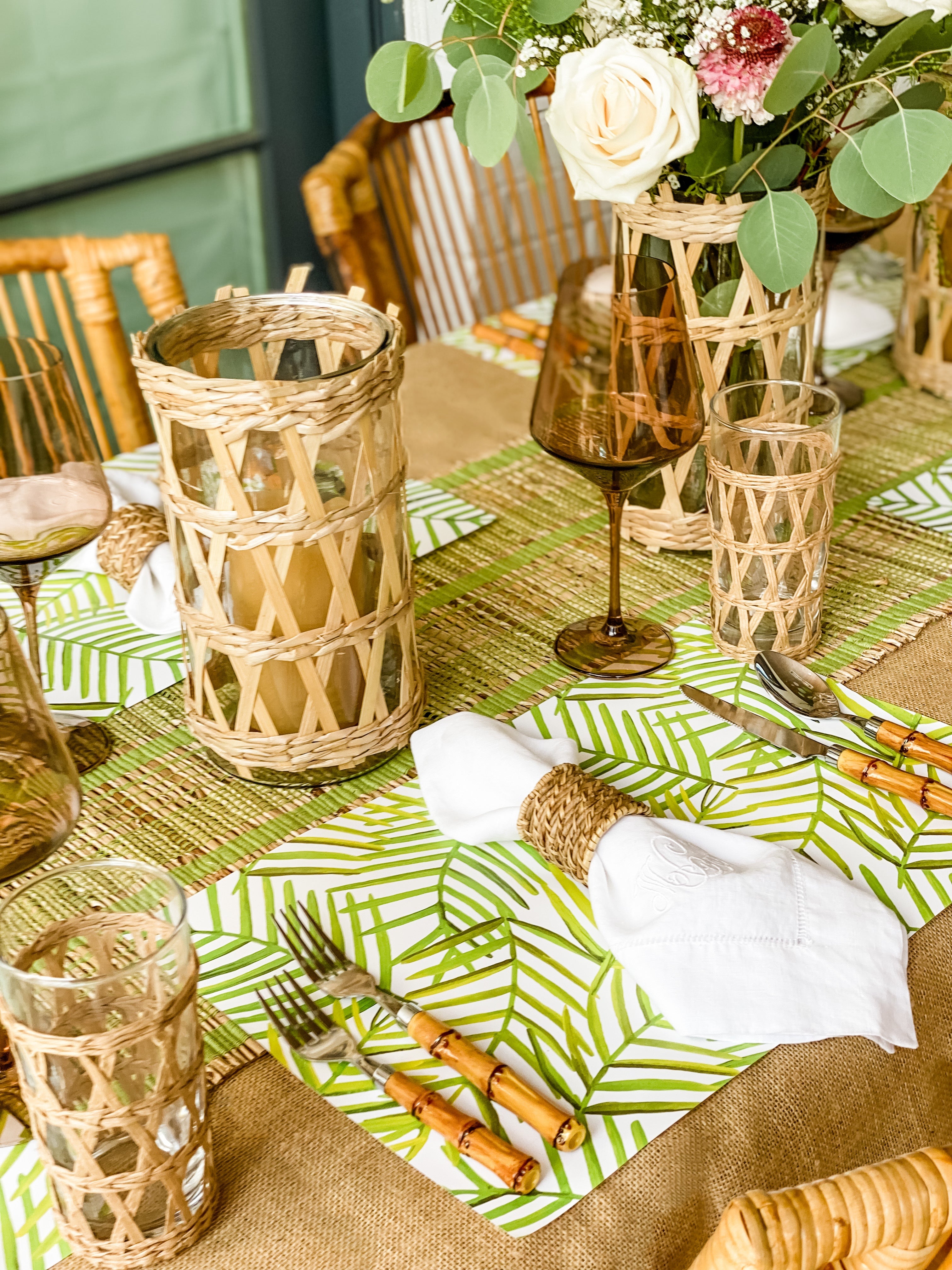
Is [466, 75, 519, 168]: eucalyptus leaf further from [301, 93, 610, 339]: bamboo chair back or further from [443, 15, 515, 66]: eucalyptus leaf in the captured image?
[301, 93, 610, 339]: bamboo chair back

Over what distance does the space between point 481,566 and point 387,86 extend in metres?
0.38

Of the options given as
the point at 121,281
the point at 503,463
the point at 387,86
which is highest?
the point at 387,86

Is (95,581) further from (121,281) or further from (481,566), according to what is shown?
(121,281)

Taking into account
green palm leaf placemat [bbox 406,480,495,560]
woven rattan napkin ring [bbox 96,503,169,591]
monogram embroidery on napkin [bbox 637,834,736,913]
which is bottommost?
green palm leaf placemat [bbox 406,480,495,560]

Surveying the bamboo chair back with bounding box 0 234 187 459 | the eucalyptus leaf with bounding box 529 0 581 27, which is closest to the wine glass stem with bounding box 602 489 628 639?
the eucalyptus leaf with bounding box 529 0 581 27

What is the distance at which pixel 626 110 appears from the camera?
0.81 meters

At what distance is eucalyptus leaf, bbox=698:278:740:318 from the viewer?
38.6 inches

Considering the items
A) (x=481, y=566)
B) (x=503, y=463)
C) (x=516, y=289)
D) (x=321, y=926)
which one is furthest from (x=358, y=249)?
(x=321, y=926)

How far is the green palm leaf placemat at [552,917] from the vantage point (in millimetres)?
621

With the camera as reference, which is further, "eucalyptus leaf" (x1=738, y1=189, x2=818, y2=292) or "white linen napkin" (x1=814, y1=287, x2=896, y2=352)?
→ "white linen napkin" (x1=814, y1=287, x2=896, y2=352)

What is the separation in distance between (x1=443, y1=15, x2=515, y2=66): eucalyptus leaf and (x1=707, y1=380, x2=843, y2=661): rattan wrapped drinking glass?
0.29m

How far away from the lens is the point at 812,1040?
0.66 metres

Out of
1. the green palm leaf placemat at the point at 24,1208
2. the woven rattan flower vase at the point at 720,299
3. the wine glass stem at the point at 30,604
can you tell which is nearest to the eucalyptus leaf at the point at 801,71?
the woven rattan flower vase at the point at 720,299

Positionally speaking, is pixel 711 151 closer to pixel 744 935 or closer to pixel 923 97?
pixel 923 97
